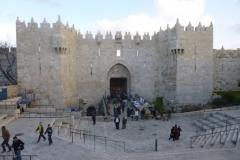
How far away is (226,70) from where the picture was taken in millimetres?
27688

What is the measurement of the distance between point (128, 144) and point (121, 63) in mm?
14569

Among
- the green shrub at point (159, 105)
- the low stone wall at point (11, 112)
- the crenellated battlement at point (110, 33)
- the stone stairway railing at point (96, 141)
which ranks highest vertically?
the crenellated battlement at point (110, 33)

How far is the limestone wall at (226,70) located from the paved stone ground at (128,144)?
387 inches

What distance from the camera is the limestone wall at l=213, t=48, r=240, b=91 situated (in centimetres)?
2758

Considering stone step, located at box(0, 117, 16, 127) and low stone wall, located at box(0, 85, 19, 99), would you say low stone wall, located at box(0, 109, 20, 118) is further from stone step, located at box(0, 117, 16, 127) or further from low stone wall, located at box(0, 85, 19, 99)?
low stone wall, located at box(0, 85, 19, 99)

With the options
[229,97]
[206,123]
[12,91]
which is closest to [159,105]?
[229,97]

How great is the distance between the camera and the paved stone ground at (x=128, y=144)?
9.88 m

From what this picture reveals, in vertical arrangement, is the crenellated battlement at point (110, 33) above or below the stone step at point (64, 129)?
above

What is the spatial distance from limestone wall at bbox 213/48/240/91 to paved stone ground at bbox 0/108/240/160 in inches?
387

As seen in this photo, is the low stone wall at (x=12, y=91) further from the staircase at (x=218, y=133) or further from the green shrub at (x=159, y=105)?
the staircase at (x=218, y=133)

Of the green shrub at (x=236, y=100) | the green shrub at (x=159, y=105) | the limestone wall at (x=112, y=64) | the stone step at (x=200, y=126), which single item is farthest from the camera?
the limestone wall at (x=112, y=64)

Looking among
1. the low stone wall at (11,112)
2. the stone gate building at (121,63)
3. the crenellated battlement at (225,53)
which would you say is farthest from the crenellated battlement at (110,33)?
the low stone wall at (11,112)

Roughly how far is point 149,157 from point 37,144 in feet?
18.2

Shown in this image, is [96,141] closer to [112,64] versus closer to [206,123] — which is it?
[206,123]
